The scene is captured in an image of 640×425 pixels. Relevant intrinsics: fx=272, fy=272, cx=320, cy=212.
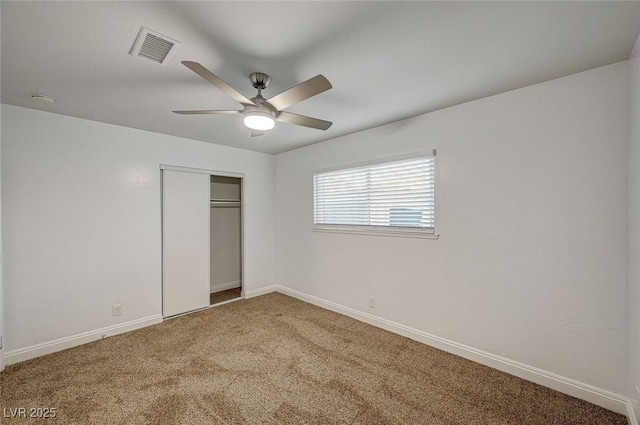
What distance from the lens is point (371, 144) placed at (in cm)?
348

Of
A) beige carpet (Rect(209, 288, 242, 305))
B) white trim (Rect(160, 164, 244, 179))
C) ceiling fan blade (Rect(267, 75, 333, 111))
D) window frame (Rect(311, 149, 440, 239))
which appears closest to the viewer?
ceiling fan blade (Rect(267, 75, 333, 111))

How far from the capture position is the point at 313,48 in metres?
1.73

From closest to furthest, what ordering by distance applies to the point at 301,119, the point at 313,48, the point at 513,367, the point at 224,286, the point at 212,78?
the point at 212,78 < the point at 313,48 < the point at 301,119 < the point at 513,367 < the point at 224,286

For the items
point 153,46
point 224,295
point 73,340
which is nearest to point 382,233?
point 153,46

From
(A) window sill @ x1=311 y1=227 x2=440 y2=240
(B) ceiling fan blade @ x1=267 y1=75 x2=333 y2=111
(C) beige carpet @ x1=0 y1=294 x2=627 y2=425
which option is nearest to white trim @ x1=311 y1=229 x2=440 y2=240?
(A) window sill @ x1=311 y1=227 x2=440 y2=240

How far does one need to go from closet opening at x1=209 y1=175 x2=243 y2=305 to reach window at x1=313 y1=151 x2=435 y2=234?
1.77m

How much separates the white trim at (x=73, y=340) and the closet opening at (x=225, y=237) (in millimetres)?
1333

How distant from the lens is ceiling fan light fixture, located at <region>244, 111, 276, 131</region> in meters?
1.97

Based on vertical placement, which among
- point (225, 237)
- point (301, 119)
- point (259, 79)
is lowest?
point (225, 237)

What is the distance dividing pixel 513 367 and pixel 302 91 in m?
2.85

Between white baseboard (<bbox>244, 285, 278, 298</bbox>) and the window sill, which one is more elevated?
the window sill

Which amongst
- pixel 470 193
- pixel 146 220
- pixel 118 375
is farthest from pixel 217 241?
pixel 470 193

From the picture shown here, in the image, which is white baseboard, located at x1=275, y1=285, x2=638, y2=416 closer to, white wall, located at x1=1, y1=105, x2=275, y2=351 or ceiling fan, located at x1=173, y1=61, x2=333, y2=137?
ceiling fan, located at x1=173, y1=61, x2=333, y2=137

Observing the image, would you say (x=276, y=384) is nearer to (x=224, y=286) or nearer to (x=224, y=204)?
(x=224, y=286)
